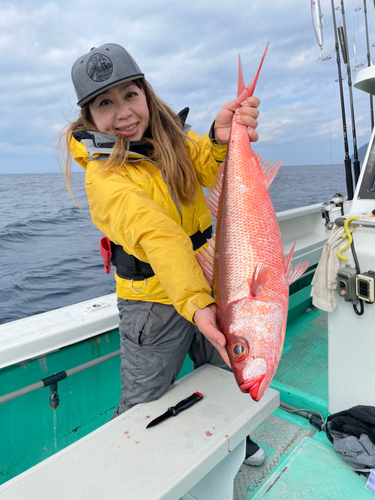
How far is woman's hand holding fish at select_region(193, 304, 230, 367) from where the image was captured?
126 cm

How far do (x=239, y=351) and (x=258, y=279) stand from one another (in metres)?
0.25

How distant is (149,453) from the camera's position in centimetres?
153

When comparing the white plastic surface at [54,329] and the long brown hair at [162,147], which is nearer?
the long brown hair at [162,147]

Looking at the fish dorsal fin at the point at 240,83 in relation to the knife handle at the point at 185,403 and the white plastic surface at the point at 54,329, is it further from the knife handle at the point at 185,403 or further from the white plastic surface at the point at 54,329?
the white plastic surface at the point at 54,329

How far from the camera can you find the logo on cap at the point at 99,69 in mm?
1768

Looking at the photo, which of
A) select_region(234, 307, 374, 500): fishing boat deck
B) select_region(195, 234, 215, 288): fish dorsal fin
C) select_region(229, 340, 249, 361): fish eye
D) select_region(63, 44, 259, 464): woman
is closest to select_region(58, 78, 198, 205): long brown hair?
select_region(63, 44, 259, 464): woman

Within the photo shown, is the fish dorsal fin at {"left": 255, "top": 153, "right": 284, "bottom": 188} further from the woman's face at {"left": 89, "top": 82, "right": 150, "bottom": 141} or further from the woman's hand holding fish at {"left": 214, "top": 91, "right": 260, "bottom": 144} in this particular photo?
the woman's face at {"left": 89, "top": 82, "right": 150, "bottom": 141}

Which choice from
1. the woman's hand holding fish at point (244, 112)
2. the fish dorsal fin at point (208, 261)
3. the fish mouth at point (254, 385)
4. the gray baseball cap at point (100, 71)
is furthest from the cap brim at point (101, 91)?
the fish mouth at point (254, 385)

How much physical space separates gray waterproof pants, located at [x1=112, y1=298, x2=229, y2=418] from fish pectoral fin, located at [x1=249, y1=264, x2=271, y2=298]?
2.57ft

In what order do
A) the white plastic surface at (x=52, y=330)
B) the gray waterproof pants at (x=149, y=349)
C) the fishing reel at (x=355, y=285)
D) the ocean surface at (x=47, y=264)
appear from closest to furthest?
the gray waterproof pants at (x=149, y=349) → the fishing reel at (x=355, y=285) → the white plastic surface at (x=52, y=330) → the ocean surface at (x=47, y=264)

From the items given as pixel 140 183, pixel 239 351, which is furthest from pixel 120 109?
pixel 239 351

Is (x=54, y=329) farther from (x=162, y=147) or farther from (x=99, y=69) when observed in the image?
(x=99, y=69)

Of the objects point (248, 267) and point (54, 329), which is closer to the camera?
point (248, 267)

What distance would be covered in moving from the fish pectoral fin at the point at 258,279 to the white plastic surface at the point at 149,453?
0.77 meters
